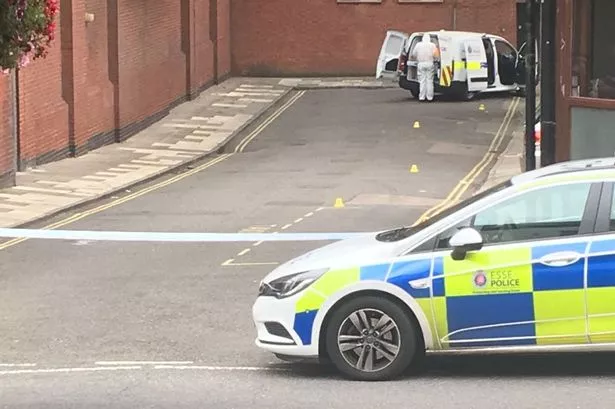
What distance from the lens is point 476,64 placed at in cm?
3834

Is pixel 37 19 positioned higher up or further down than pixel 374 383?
higher up

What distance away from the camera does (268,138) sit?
106 feet

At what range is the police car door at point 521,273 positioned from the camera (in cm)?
805

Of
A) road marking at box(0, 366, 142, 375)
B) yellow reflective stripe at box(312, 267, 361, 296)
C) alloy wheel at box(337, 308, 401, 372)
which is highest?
yellow reflective stripe at box(312, 267, 361, 296)

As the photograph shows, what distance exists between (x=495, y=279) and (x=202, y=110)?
30.3 metres

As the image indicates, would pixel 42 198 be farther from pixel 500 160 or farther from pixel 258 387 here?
pixel 258 387

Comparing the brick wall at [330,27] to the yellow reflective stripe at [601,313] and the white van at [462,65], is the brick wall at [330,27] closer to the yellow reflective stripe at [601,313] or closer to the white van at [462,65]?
the white van at [462,65]

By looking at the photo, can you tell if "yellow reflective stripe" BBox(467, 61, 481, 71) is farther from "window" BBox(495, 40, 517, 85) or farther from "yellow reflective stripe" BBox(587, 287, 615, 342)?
"yellow reflective stripe" BBox(587, 287, 615, 342)

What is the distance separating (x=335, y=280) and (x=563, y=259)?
5.19 feet

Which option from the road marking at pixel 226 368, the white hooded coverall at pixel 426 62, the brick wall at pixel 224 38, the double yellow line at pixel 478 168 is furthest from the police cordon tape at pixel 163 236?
the brick wall at pixel 224 38

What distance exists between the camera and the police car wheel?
8305mm

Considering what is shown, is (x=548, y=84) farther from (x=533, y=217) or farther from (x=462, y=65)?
(x=462, y=65)

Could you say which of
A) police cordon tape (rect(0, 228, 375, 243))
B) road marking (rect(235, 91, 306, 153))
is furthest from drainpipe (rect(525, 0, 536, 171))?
road marking (rect(235, 91, 306, 153))

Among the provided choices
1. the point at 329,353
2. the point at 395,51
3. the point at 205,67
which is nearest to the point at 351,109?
the point at 395,51
